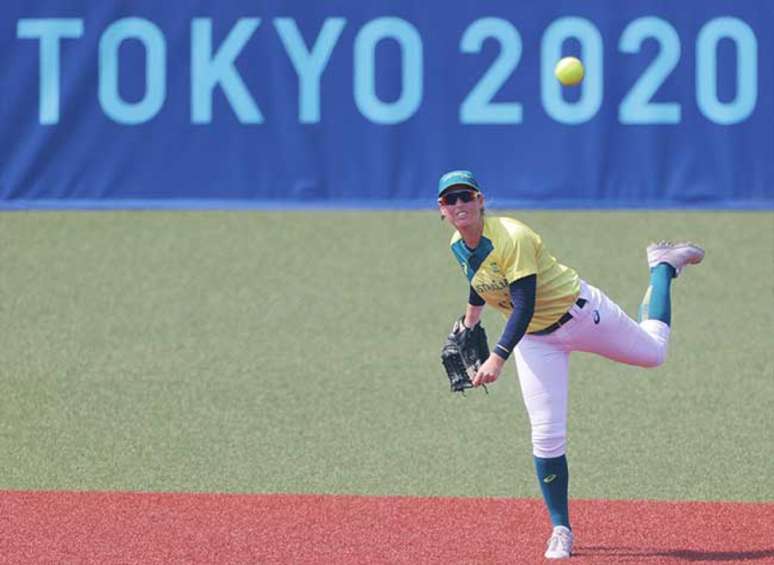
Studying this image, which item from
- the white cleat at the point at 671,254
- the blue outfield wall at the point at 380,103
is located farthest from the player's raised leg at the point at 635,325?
the blue outfield wall at the point at 380,103

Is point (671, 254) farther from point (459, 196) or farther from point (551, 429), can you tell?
point (459, 196)

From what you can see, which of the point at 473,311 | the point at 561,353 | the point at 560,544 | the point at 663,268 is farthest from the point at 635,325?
the point at 560,544

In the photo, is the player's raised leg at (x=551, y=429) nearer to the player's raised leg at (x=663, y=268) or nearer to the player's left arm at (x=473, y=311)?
the player's left arm at (x=473, y=311)

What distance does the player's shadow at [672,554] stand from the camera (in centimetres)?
679

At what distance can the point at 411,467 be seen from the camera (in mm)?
8508

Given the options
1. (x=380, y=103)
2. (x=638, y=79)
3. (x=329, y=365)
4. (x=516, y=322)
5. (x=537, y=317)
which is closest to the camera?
(x=516, y=322)

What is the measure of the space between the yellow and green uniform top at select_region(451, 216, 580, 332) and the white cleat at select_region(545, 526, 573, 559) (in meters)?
0.85

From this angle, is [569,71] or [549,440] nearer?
[549,440]

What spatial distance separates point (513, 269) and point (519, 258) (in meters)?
0.05

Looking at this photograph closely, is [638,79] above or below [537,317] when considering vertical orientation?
above

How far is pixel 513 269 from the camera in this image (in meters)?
6.54

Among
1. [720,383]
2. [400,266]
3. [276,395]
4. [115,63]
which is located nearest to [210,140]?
[115,63]

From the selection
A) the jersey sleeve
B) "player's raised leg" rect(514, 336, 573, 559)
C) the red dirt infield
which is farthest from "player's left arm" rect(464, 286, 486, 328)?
the red dirt infield

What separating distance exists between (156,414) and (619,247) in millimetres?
5192
